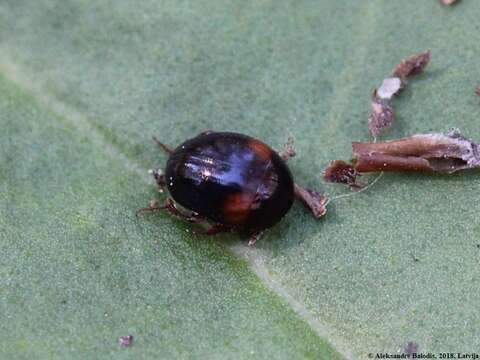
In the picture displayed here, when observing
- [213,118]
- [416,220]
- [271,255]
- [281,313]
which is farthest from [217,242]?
[416,220]

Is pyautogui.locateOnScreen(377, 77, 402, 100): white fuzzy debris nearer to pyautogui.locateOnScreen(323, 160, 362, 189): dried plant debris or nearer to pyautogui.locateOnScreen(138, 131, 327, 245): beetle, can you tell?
pyautogui.locateOnScreen(323, 160, 362, 189): dried plant debris

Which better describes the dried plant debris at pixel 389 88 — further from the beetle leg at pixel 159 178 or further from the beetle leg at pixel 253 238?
the beetle leg at pixel 159 178

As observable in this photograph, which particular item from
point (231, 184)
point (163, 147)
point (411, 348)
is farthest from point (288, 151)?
point (411, 348)

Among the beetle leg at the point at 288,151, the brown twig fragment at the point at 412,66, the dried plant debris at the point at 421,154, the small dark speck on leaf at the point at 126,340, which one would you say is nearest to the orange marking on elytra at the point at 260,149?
the beetle leg at the point at 288,151

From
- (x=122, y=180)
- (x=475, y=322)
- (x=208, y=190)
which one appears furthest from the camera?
(x=122, y=180)

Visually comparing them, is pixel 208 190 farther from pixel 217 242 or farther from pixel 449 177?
pixel 449 177

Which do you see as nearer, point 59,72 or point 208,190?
point 208,190

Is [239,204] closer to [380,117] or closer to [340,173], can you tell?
[340,173]
